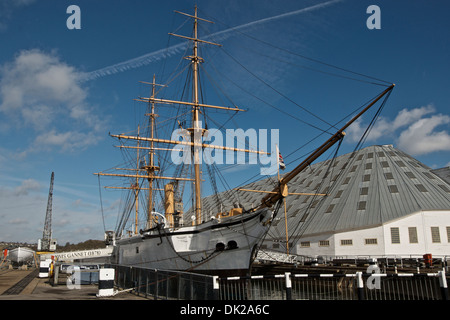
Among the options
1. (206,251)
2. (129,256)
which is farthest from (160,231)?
(129,256)

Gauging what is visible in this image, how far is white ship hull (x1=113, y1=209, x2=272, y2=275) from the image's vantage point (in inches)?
910

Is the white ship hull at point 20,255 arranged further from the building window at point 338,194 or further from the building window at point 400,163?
the building window at point 400,163

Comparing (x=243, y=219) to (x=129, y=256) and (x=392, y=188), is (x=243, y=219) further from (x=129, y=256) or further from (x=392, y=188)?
(x=392, y=188)

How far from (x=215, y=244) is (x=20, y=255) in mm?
37789

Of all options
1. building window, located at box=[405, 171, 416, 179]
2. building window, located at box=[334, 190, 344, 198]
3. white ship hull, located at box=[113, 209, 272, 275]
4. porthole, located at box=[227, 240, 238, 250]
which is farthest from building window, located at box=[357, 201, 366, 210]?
porthole, located at box=[227, 240, 238, 250]

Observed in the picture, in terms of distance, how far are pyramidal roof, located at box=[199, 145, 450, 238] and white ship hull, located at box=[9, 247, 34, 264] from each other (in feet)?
111

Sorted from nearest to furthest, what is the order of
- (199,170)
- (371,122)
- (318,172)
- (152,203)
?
(371,122), (199,170), (152,203), (318,172)

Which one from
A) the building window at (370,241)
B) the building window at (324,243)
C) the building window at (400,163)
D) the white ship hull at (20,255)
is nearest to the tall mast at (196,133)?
the building window at (324,243)

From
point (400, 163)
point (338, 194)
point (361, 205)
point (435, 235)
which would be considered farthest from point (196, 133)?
point (400, 163)

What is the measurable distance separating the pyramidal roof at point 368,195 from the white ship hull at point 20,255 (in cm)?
3374

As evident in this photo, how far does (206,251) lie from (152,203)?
2382 cm

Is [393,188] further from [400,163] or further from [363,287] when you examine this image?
[363,287]

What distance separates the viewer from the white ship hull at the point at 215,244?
2311cm
